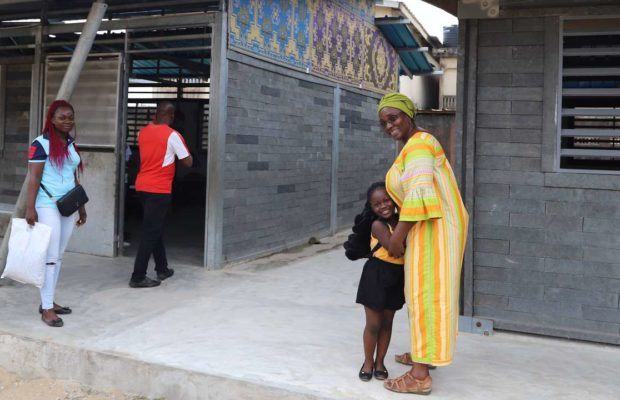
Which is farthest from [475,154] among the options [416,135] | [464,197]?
[416,135]

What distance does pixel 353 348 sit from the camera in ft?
12.9

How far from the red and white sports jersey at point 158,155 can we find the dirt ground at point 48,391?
2158mm

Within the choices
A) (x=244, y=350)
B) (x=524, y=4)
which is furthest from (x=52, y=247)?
(x=524, y=4)

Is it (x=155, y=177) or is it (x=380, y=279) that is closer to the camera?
(x=380, y=279)

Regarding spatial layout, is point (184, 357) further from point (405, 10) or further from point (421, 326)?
point (405, 10)

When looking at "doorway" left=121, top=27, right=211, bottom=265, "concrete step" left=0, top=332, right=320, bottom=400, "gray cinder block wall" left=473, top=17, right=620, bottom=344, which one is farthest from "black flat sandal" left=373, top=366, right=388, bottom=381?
"doorway" left=121, top=27, right=211, bottom=265

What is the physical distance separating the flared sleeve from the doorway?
4.26m

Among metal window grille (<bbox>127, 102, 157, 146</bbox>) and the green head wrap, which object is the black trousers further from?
metal window grille (<bbox>127, 102, 157, 146</bbox>)

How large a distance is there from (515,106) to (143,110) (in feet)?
37.5

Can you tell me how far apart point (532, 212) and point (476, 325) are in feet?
3.06

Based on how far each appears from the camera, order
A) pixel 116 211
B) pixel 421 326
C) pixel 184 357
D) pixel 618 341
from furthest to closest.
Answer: pixel 116 211, pixel 618 341, pixel 184 357, pixel 421 326

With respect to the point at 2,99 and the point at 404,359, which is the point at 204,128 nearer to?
the point at 2,99

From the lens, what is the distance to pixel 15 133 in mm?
8164

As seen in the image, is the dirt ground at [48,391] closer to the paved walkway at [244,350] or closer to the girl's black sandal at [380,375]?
the paved walkway at [244,350]
